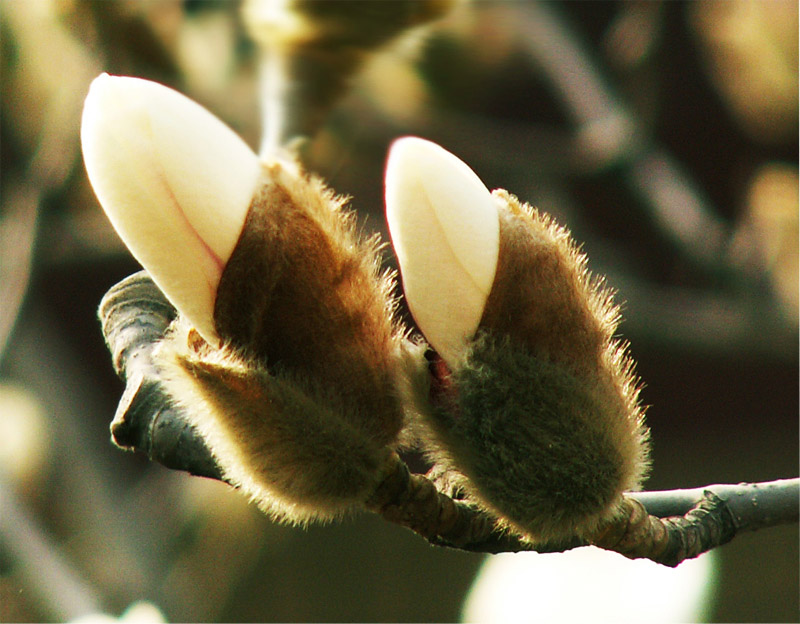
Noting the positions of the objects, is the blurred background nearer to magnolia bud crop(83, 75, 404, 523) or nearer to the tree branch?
the tree branch

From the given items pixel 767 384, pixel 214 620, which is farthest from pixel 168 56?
pixel 767 384

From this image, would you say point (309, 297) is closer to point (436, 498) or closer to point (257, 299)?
point (257, 299)

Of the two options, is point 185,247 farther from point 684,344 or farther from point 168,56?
point 684,344

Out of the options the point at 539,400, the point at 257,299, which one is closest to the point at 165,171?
the point at 257,299

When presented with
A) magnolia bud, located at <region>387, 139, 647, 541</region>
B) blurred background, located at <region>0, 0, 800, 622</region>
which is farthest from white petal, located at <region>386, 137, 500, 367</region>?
blurred background, located at <region>0, 0, 800, 622</region>

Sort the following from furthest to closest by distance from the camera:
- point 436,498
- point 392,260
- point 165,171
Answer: point 392,260 < point 436,498 < point 165,171

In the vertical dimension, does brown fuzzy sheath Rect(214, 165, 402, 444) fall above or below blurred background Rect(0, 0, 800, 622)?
below
